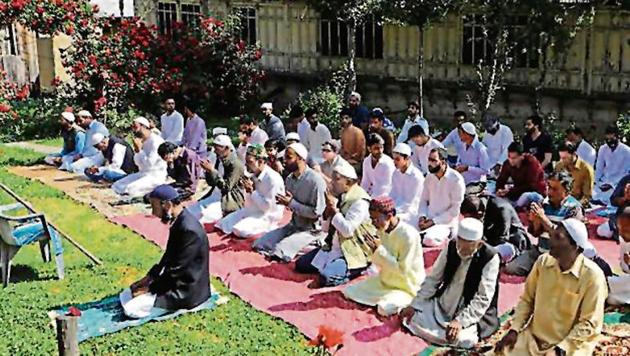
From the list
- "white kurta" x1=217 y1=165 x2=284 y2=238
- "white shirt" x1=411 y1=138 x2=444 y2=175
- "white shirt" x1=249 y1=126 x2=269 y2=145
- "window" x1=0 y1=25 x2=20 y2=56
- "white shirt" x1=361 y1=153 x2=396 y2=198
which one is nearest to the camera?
"white kurta" x1=217 y1=165 x2=284 y2=238

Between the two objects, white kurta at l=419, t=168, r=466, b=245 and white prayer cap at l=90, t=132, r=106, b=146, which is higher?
white prayer cap at l=90, t=132, r=106, b=146

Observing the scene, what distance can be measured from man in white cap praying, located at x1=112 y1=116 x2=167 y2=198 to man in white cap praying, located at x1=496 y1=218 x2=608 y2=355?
7.55 m

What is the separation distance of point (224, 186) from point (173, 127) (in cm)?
400

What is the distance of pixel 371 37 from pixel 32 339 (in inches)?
490

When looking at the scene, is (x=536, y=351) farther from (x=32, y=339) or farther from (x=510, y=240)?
(x=32, y=339)

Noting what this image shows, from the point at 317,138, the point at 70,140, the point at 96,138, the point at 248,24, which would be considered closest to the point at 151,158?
the point at 96,138

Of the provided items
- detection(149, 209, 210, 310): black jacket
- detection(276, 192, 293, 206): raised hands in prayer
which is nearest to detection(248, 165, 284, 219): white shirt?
detection(276, 192, 293, 206): raised hands in prayer

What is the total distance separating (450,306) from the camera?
22.4 feet

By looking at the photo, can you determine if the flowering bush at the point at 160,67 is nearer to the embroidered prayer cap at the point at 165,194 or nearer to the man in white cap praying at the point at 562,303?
the embroidered prayer cap at the point at 165,194

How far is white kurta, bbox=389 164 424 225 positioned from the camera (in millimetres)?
9914

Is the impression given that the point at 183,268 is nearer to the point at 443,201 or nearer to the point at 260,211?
the point at 260,211

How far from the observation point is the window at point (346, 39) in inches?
709

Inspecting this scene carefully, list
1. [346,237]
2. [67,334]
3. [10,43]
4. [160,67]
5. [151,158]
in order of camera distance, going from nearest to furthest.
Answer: [67,334] < [346,237] < [151,158] < [160,67] < [10,43]

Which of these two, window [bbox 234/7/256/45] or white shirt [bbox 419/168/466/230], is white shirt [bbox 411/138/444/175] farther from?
window [bbox 234/7/256/45]
